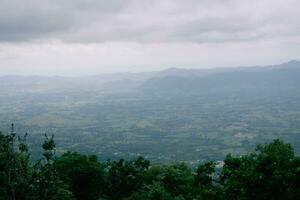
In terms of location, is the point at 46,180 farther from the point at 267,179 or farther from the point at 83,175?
the point at 83,175

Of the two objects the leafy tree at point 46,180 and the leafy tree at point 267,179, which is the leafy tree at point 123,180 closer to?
the leafy tree at point 267,179

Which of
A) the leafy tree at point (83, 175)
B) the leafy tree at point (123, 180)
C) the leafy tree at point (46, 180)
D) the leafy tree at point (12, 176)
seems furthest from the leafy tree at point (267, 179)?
the leafy tree at point (123, 180)

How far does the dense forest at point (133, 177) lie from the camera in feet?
49.3

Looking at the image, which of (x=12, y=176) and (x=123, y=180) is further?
(x=123, y=180)

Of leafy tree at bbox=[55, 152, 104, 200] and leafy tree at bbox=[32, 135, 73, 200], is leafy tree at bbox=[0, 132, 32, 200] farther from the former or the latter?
leafy tree at bbox=[55, 152, 104, 200]

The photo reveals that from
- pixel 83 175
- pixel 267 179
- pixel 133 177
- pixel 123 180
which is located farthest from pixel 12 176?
pixel 133 177

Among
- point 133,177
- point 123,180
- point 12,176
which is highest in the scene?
point 12,176

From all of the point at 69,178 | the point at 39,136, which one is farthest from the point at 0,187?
the point at 39,136

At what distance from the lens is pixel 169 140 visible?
193625mm

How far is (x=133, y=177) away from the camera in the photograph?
4450cm

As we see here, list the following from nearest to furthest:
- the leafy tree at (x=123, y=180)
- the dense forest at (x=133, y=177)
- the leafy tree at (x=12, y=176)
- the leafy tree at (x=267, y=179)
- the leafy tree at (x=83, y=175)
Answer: the leafy tree at (x=12, y=176)
the dense forest at (x=133, y=177)
the leafy tree at (x=267, y=179)
the leafy tree at (x=83, y=175)
the leafy tree at (x=123, y=180)

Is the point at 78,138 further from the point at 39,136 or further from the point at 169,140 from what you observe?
the point at 169,140

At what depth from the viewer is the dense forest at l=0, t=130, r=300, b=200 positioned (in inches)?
592

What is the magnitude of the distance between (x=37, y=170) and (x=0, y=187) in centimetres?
178
